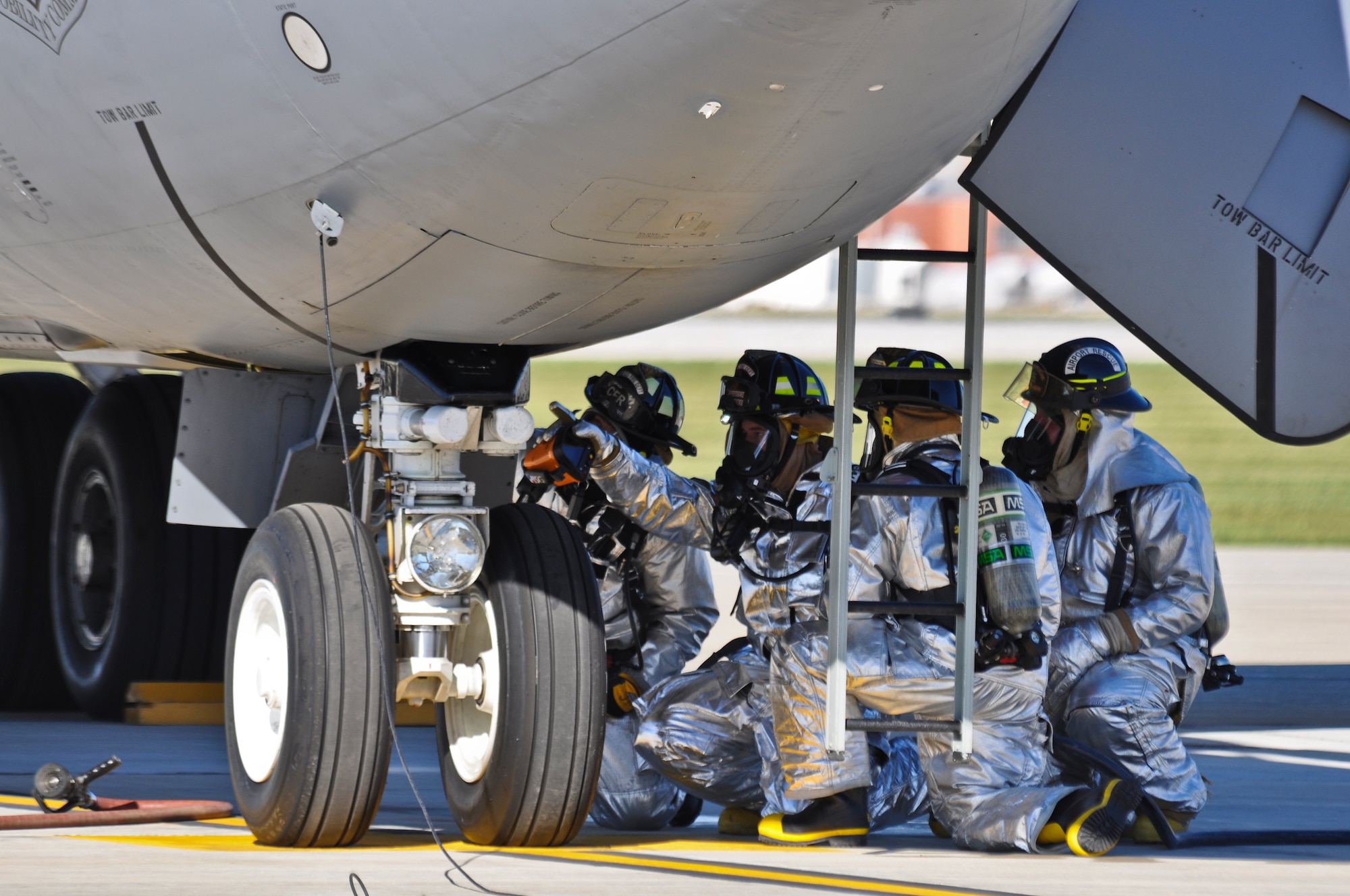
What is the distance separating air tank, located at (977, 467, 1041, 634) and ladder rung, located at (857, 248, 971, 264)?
0.74 m

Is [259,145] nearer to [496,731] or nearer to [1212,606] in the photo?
[496,731]

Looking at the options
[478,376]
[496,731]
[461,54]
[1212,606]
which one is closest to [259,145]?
[461,54]

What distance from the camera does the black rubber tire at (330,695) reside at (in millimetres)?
4840

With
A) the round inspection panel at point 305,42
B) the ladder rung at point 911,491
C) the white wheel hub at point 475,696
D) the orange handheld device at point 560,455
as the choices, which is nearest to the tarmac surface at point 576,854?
the white wheel hub at point 475,696

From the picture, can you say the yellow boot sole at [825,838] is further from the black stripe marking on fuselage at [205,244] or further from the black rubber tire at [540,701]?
the black stripe marking on fuselage at [205,244]

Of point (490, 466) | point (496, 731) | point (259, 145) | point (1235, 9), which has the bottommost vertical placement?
point (496, 731)

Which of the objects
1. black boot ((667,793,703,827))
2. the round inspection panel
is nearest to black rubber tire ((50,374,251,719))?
black boot ((667,793,703,827))

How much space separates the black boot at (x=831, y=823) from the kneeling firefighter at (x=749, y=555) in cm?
18

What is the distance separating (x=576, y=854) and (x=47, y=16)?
269 centimetres

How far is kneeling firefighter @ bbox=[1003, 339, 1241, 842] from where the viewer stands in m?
6.23

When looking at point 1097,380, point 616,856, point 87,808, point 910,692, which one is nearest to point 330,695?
point 616,856

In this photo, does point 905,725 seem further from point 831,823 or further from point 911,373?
point 911,373

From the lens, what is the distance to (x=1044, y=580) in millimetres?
5871

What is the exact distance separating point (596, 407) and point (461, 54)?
3435 millimetres
